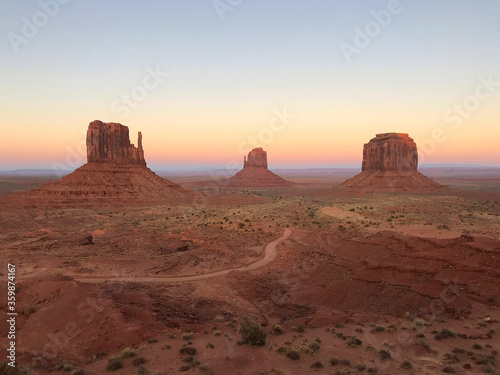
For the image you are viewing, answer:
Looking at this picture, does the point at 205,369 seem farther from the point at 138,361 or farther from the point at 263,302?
the point at 263,302

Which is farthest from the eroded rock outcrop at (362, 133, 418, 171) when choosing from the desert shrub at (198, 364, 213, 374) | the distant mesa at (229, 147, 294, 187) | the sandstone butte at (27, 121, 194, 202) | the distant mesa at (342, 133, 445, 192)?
the desert shrub at (198, 364, 213, 374)

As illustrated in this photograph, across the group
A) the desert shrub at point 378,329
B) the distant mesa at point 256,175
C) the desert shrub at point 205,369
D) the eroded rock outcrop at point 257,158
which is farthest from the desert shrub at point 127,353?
the eroded rock outcrop at point 257,158

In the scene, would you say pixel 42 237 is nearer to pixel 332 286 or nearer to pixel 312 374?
pixel 332 286

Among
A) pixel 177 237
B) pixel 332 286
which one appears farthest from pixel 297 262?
pixel 177 237

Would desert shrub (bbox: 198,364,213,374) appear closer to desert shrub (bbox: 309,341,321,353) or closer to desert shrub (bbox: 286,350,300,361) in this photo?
desert shrub (bbox: 286,350,300,361)

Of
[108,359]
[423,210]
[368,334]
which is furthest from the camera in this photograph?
[423,210]

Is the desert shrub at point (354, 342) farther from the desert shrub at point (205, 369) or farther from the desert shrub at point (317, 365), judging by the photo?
the desert shrub at point (205, 369)
